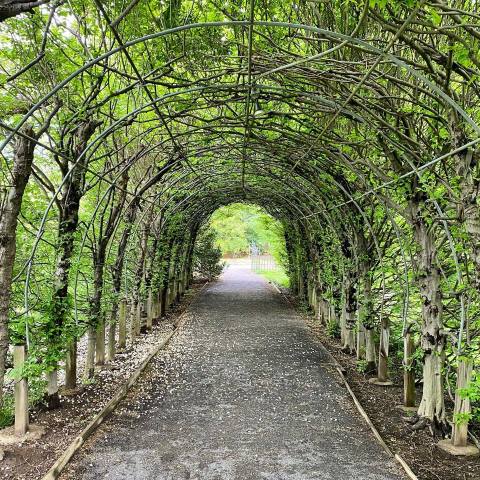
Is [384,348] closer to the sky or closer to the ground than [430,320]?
closer to the ground

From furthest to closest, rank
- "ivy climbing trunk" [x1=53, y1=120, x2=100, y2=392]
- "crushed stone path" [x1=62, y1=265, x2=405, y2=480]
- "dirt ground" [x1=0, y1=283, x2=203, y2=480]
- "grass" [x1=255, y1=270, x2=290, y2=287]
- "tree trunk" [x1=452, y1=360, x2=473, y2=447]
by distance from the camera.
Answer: "grass" [x1=255, y1=270, x2=290, y2=287] → "ivy climbing trunk" [x1=53, y1=120, x2=100, y2=392] → "tree trunk" [x1=452, y1=360, x2=473, y2=447] → "crushed stone path" [x1=62, y1=265, x2=405, y2=480] → "dirt ground" [x1=0, y1=283, x2=203, y2=480]

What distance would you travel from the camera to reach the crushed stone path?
146 inches

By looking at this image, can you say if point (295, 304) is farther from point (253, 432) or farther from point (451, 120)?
point (451, 120)

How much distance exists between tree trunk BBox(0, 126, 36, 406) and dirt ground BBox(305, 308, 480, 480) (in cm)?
364

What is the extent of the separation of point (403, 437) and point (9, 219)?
4.24 m

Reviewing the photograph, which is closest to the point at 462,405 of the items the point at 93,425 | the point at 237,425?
the point at 237,425

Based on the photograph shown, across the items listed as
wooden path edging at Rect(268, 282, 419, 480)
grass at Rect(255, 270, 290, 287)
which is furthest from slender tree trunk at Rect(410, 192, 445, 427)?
grass at Rect(255, 270, 290, 287)

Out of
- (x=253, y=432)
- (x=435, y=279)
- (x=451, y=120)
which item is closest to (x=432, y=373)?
(x=435, y=279)

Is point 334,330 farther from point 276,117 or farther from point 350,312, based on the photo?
point 276,117

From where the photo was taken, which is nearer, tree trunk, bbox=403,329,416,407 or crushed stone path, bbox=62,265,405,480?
crushed stone path, bbox=62,265,405,480

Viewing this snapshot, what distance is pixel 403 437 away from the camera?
14.7ft

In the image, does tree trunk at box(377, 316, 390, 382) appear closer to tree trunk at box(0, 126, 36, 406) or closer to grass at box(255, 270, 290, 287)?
tree trunk at box(0, 126, 36, 406)

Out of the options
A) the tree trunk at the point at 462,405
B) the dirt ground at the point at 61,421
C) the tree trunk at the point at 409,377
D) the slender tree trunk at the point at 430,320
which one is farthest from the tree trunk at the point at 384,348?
the dirt ground at the point at 61,421

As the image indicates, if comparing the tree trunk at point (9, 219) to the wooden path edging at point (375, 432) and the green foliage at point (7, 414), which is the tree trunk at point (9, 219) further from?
the wooden path edging at point (375, 432)
